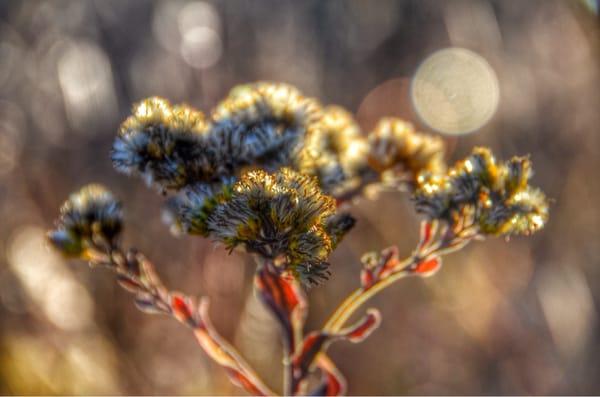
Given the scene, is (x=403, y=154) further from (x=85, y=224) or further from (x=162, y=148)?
(x=85, y=224)

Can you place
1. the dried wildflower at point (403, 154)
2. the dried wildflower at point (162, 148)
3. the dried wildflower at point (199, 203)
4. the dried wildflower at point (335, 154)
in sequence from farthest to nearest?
the dried wildflower at point (403, 154) < the dried wildflower at point (335, 154) < the dried wildflower at point (162, 148) < the dried wildflower at point (199, 203)

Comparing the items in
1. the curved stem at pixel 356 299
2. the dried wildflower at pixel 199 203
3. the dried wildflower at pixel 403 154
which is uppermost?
the dried wildflower at pixel 403 154

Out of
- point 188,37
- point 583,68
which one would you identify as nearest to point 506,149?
point 583,68

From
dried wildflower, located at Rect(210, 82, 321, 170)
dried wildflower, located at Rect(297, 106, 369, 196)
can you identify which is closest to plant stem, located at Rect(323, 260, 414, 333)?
dried wildflower, located at Rect(297, 106, 369, 196)

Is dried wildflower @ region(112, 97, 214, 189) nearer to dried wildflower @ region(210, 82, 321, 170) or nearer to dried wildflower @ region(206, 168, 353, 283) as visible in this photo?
dried wildflower @ region(210, 82, 321, 170)

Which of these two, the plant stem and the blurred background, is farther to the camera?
the blurred background

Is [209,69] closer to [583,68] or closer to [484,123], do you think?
[484,123]

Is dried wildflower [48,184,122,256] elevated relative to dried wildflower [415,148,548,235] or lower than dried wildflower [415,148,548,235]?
elevated

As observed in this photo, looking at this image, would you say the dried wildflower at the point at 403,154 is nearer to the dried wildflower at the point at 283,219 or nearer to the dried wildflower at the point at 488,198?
the dried wildflower at the point at 488,198

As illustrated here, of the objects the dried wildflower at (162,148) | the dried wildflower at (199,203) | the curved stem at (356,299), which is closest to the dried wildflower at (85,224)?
the dried wildflower at (162,148)
